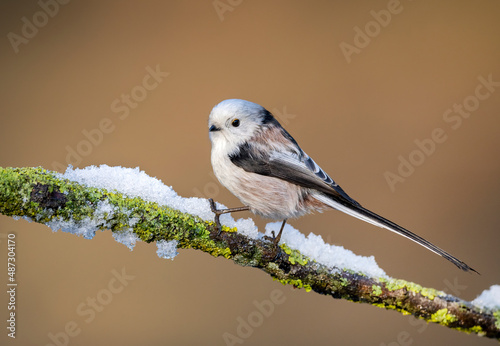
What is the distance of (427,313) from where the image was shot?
3.79ft

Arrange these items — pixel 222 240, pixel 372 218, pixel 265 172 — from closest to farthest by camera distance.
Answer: pixel 222 240 < pixel 372 218 < pixel 265 172

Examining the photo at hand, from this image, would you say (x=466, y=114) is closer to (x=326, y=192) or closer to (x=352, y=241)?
(x=352, y=241)

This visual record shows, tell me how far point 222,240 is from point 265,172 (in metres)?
0.38

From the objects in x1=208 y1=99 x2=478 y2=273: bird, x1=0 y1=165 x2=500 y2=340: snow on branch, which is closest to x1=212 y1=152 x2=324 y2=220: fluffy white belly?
x1=208 y1=99 x2=478 y2=273: bird

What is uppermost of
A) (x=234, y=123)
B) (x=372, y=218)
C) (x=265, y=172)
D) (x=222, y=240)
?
(x=234, y=123)

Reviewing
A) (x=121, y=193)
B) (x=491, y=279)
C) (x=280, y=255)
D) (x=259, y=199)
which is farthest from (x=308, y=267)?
(x=491, y=279)

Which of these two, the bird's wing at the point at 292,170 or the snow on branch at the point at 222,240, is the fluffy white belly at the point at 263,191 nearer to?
the bird's wing at the point at 292,170

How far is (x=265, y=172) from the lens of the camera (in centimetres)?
146

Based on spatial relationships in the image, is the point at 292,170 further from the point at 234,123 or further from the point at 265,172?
the point at 234,123

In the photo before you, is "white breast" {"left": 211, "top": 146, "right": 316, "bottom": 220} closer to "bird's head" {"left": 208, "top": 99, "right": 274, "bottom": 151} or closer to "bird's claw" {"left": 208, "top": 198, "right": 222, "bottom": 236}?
"bird's head" {"left": 208, "top": 99, "right": 274, "bottom": 151}

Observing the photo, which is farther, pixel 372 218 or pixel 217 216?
pixel 372 218

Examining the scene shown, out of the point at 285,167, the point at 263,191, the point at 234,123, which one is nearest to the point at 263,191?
the point at 263,191

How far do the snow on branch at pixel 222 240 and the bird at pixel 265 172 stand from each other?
193mm

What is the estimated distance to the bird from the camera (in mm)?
1439
